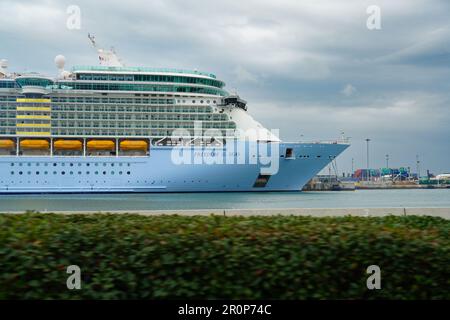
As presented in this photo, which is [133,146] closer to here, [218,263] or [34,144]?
[34,144]

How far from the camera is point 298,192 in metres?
43.4

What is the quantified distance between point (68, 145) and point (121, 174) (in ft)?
18.1

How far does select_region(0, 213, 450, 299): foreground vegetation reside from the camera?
4.16 m

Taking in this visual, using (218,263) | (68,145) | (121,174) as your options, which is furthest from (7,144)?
(218,263)

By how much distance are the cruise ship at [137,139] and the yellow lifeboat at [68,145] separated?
8cm

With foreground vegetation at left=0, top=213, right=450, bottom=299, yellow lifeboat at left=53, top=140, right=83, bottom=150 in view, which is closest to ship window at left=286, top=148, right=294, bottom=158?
yellow lifeboat at left=53, top=140, right=83, bottom=150

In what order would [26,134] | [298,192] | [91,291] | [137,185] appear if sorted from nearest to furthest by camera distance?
[91,291] → [137,185] → [26,134] → [298,192]

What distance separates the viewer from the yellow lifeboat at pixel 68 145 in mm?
38906

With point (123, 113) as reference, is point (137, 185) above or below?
below

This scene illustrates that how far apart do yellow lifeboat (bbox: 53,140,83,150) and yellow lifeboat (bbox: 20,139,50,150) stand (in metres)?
0.84

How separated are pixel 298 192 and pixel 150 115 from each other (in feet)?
48.3
